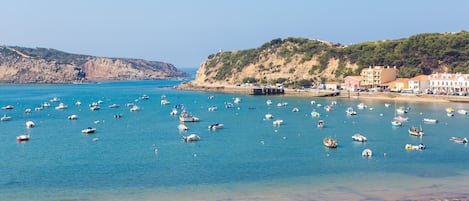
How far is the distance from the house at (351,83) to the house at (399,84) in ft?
15.8

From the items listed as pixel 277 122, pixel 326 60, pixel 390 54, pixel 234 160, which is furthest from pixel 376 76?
pixel 234 160

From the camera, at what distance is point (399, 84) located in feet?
268

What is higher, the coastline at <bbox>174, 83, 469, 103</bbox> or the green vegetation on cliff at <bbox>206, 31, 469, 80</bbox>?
the green vegetation on cliff at <bbox>206, 31, 469, 80</bbox>

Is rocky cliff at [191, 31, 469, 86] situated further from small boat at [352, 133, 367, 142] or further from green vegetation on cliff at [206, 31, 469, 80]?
small boat at [352, 133, 367, 142]

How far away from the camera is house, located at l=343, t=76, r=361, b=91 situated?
8612cm

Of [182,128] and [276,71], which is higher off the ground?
[276,71]

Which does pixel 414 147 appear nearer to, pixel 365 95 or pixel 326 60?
pixel 365 95

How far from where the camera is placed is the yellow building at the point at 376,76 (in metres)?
84.2

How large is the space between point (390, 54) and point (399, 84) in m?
10.9

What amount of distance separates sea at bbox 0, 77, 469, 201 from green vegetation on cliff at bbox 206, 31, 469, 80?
33700 millimetres

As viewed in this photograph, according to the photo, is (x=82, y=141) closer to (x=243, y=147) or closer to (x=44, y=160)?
(x=44, y=160)

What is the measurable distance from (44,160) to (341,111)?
35883mm

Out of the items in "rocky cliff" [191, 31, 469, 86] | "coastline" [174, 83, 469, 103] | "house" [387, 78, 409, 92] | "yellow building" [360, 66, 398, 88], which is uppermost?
"rocky cliff" [191, 31, 469, 86]

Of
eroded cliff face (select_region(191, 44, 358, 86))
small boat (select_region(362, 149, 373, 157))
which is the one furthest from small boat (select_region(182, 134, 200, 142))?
eroded cliff face (select_region(191, 44, 358, 86))
